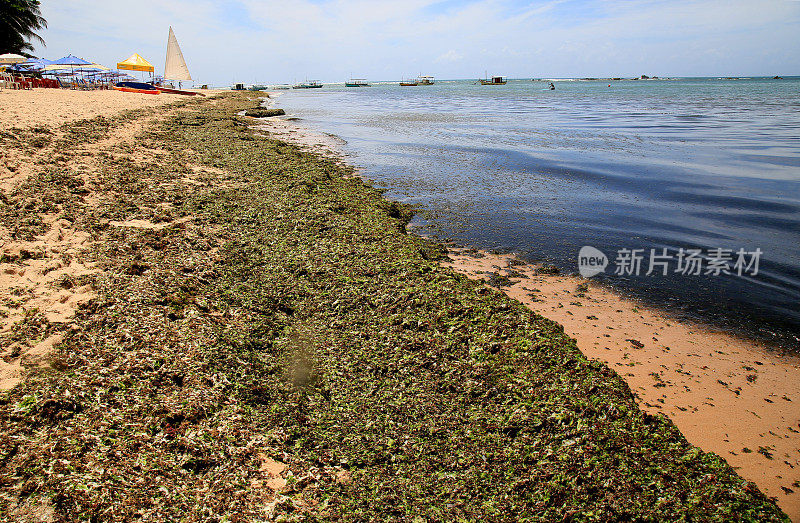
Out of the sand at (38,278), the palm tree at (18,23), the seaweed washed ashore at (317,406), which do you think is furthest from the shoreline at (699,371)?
the palm tree at (18,23)

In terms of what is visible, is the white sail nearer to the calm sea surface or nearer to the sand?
the calm sea surface

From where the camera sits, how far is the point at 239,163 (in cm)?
1323

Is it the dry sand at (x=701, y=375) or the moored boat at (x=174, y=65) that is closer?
the dry sand at (x=701, y=375)

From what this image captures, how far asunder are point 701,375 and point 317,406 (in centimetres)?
417

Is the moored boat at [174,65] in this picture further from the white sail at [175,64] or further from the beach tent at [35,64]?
the beach tent at [35,64]

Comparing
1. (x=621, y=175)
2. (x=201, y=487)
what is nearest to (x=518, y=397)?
(x=201, y=487)

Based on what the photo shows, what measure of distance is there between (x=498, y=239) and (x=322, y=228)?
11.8 ft

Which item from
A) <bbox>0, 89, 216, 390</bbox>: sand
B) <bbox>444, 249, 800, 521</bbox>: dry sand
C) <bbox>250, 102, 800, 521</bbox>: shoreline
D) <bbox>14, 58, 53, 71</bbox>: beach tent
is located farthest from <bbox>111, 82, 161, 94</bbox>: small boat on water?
<bbox>444, 249, 800, 521</bbox>: dry sand

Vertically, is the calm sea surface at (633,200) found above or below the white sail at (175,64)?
below

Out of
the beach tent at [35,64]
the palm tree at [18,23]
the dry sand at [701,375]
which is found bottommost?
the dry sand at [701,375]

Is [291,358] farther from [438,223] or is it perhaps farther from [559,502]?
[438,223]

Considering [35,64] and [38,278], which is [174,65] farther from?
[38,278]

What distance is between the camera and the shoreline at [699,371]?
3.77 metres

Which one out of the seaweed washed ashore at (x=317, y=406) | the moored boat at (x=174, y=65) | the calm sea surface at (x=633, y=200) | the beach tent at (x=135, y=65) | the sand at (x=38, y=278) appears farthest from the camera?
the moored boat at (x=174, y=65)
